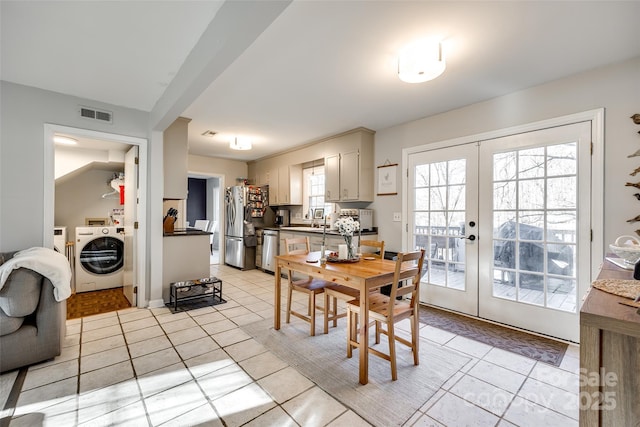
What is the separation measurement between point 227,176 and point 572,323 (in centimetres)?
608

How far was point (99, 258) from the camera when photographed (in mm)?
4180

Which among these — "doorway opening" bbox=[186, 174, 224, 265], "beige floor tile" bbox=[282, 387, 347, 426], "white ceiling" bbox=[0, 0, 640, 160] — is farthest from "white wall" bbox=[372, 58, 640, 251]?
"doorway opening" bbox=[186, 174, 224, 265]

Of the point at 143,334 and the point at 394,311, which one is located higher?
the point at 394,311

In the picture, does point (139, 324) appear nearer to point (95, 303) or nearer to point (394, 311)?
point (95, 303)

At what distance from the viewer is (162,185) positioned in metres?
3.46

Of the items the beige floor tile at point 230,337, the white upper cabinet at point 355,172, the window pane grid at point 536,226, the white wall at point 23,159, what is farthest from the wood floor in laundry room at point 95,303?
the window pane grid at point 536,226

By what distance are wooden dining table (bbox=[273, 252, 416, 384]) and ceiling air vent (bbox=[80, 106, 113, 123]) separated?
2524 mm

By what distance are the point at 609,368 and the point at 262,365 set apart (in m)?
1.99

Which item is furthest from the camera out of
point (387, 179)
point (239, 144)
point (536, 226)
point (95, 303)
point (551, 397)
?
point (239, 144)

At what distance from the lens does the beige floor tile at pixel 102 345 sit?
7.72 feet

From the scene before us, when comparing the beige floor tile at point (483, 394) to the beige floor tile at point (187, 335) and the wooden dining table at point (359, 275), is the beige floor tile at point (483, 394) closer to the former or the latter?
the wooden dining table at point (359, 275)

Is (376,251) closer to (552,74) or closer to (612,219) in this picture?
(612,219)

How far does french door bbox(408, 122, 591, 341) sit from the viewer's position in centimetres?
256

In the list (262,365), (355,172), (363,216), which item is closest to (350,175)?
(355,172)
